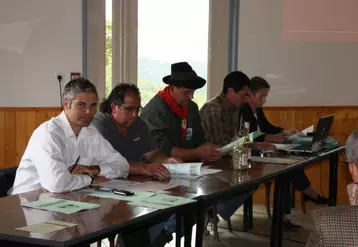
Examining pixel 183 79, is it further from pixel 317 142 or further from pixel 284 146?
pixel 317 142

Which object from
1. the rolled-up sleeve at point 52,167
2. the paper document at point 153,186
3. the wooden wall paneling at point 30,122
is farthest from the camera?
the wooden wall paneling at point 30,122

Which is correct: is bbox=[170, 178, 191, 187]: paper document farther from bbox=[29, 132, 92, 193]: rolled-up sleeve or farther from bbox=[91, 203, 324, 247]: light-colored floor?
bbox=[91, 203, 324, 247]: light-colored floor

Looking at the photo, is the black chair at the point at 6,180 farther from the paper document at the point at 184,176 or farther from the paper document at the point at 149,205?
the paper document at the point at 184,176

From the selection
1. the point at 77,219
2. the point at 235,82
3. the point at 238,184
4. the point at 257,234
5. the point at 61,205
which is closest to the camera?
the point at 77,219

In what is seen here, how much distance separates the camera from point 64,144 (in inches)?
112

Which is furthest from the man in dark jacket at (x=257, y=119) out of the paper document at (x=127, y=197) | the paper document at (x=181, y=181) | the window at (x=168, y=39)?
the paper document at (x=127, y=197)

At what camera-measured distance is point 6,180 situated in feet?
9.32

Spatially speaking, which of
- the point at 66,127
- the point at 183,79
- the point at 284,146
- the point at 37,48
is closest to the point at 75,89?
the point at 66,127

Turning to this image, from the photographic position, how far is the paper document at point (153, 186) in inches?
110

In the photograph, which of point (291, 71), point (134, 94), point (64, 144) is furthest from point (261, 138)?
point (64, 144)

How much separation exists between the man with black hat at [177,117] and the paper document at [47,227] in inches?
70.0

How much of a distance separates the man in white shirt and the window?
8.34 ft

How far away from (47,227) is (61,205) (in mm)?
334

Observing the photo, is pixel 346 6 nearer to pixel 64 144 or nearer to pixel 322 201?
pixel 322 201
